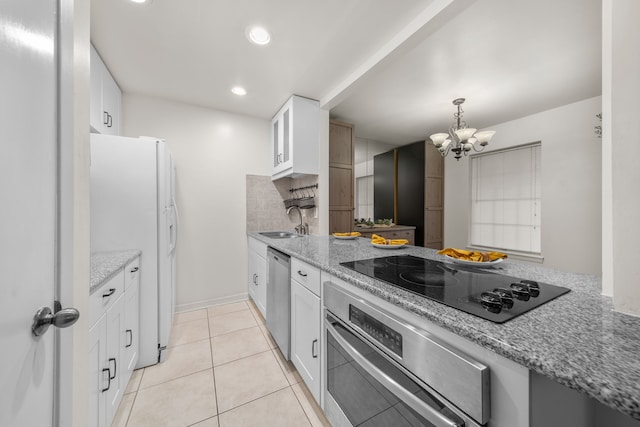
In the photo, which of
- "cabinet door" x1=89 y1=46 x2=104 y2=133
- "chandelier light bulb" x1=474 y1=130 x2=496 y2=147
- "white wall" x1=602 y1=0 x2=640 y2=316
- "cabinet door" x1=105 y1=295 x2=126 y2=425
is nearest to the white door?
"cabinet door" x1=105 y1=295 x2=126 y2=425

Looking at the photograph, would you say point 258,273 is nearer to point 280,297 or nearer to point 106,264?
point 280,297

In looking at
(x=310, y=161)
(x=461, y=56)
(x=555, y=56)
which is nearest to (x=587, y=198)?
(x=555, y=56)

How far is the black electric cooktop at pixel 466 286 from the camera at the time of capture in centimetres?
66

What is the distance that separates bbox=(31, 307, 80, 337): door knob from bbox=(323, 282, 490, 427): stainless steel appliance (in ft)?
2.74

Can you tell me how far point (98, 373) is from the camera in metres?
1.02

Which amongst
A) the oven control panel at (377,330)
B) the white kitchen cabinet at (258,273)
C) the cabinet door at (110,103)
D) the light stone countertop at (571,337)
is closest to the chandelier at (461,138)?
the light stone countertop at (571,337)

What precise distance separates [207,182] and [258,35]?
171 cm

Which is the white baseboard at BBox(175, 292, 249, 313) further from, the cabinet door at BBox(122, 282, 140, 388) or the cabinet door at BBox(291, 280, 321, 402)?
the cabinet door at BBox(291, 280, 321, 402)

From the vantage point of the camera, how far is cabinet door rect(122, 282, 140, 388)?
4.61 ft

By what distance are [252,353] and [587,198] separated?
4074mm

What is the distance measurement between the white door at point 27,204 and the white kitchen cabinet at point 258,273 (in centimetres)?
170

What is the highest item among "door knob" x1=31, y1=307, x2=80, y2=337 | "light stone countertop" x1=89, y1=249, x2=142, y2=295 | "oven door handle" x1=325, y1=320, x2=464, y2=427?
"door knob" x1=31, y1=307, x2=80, y2=337

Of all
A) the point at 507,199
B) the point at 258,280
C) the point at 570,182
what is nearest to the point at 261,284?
the point at 258,280

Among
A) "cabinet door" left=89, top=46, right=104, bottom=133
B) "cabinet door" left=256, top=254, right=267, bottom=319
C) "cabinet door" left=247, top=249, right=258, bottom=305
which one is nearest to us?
"cabinet door" left=89, top=46, right=104, bottom=133
